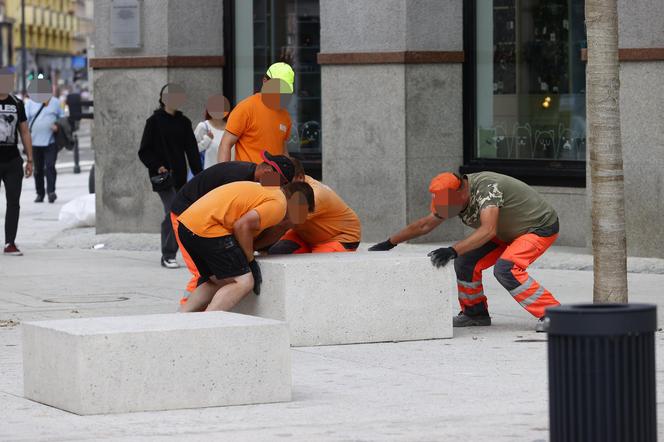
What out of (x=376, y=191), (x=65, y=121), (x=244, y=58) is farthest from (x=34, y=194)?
(x=376, y=191)

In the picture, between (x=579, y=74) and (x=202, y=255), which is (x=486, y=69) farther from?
(x=202, y=255)

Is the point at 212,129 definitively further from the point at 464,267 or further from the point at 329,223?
the point at 464,267

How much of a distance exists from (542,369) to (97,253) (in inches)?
325

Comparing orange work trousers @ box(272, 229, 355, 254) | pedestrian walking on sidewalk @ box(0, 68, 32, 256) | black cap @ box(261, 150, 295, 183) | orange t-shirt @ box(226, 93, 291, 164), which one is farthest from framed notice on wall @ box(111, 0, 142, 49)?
black cap @ box(261, 150, 295, 183)

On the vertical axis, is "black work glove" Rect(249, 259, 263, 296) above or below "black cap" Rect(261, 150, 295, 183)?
below

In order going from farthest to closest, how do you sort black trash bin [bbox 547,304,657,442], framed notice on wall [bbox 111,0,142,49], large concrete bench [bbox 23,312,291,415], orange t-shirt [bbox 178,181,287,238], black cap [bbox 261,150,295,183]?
1. framed notice on wall [bbox 111,0,142,49]
2. black cap [bbox 261,150,295,183]
3. orange t-shirt [bbox 178,181,287,238]
4. large concrete bench [bbox 23,312,291,415]
5. black trash bin [bbox 547,304,657,442]

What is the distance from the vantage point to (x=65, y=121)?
89.6 ft

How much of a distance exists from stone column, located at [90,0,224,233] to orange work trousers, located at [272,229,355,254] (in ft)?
21.0

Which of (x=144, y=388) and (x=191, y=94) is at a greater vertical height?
(x=191, y=94)

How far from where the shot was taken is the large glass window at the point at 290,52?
17.0m

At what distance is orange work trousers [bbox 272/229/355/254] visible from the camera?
1057 cm

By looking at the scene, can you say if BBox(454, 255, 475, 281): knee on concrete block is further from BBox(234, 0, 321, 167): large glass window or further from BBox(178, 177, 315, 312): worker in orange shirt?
BBox(234, 0, 321, 167): large glass window

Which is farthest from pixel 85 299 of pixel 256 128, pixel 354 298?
pixel 354 298

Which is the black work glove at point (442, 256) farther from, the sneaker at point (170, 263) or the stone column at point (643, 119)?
the sneaker at point (170, 263)
